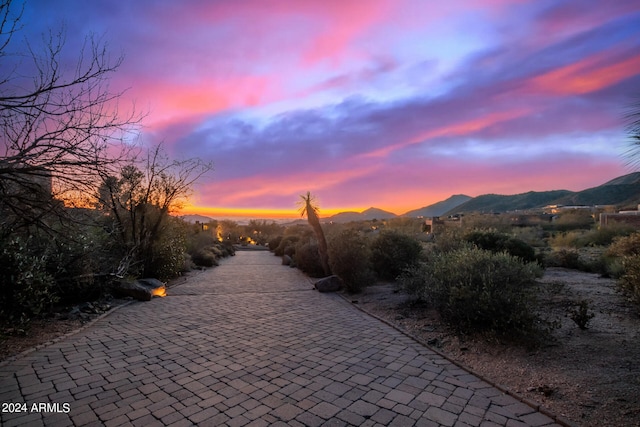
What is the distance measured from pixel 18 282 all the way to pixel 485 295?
7629 mm

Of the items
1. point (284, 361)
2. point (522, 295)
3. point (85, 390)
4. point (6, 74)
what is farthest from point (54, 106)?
point (522, 295)

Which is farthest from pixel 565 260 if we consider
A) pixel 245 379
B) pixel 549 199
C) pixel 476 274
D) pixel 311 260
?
pixel 549 199

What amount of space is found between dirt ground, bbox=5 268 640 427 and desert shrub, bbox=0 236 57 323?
340 millimetres

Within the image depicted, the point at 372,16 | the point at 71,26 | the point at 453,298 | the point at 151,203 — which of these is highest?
the point at 372,16

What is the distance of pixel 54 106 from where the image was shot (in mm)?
4406

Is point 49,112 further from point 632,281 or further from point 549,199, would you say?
point 549,199

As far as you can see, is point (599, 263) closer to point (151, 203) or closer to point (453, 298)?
point (453, 298)

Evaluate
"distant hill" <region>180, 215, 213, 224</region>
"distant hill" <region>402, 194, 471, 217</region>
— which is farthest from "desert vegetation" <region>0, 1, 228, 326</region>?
"distant hill" <region>402, 194, 471, 217</region>

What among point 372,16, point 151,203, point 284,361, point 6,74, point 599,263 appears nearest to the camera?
point 6,74

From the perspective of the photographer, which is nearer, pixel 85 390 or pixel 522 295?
pixel 85 390

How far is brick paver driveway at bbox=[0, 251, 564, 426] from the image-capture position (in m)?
3.33

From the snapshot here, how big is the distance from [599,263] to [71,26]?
1543 centimetres

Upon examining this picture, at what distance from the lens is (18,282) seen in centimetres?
557

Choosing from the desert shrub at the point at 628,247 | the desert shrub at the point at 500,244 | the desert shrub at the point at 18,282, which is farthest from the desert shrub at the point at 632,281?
the desert shrub at the point at 18,282
